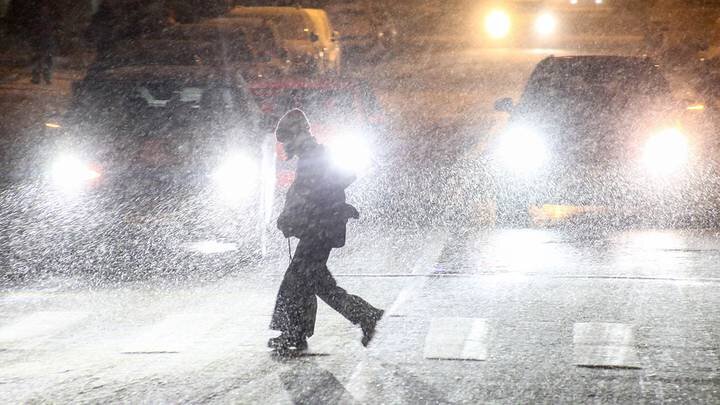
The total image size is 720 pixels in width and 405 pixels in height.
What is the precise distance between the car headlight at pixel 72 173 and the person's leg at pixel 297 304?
3837mm

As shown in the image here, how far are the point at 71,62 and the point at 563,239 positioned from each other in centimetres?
2099

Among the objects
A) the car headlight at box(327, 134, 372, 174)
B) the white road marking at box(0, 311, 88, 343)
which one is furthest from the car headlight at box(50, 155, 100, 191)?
the car headlight at box(327, 134, 372, 174)

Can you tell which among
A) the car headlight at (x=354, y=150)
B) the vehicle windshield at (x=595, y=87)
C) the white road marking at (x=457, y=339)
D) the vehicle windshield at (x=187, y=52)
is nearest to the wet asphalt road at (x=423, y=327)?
the white road marking at (x=457, y=339)

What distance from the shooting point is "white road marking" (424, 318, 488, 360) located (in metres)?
6.71

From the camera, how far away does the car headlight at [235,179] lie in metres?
10.1

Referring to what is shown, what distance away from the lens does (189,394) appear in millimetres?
5941

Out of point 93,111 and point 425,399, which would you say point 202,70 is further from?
point 425,399

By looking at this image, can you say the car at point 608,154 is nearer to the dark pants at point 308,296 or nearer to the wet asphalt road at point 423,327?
the wet asphalt road at point 423,327

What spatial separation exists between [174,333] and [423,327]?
1767mm

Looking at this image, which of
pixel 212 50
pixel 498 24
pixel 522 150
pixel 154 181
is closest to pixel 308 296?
pixel 154 181

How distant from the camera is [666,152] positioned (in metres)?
11.8

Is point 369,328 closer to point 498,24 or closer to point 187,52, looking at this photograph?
point 187,52

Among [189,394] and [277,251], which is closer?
[189,394]

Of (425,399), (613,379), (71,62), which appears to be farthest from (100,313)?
(71,62)
